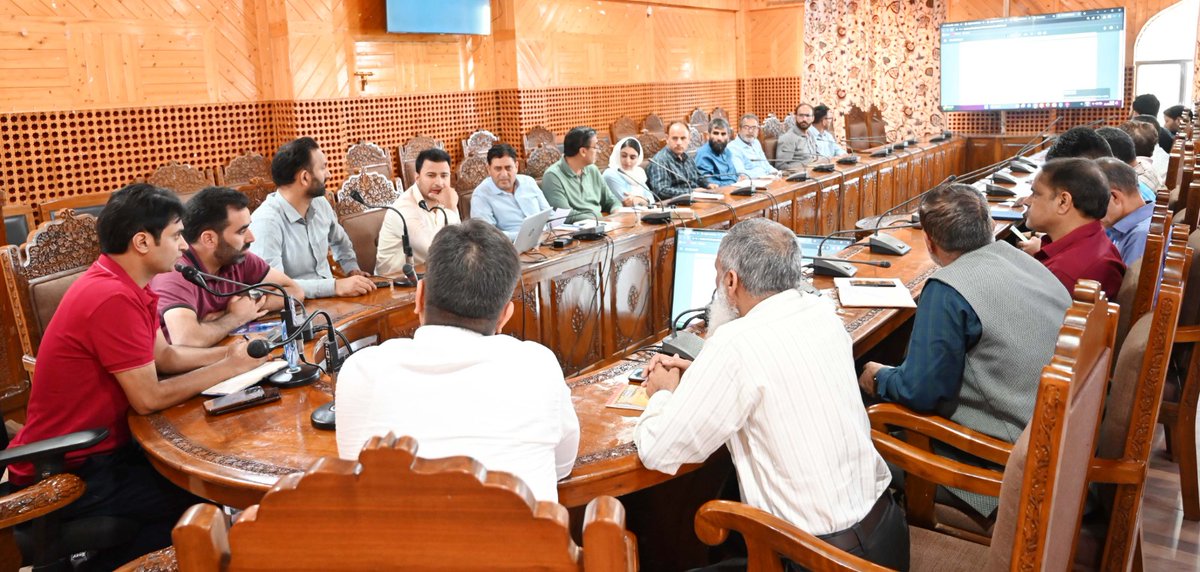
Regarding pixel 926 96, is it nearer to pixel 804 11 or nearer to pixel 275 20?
pixel 804 11

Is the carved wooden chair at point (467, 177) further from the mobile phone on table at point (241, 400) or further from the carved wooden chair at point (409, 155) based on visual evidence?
the mobile phone on table at point (241, 400)

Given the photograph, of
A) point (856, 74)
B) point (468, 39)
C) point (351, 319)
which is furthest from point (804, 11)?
point (351, 319)

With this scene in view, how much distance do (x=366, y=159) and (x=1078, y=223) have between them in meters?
6.23

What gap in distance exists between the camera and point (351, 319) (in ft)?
10.4

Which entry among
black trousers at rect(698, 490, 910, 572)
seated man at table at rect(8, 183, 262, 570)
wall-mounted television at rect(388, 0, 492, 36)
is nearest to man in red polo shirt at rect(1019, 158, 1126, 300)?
black trousers at rect(698, 490, 910, 572)

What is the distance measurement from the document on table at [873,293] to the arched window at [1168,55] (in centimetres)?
866

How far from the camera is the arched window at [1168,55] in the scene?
10.3m

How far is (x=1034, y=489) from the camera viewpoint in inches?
54.7

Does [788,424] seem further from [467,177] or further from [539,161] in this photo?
[539,161]

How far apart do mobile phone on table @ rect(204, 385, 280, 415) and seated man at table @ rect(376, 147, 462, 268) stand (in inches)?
79.2

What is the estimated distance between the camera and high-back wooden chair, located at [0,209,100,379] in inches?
118

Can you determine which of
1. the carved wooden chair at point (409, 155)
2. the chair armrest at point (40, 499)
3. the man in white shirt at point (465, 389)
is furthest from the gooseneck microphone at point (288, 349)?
the carved wooden chair at point (409, 155)

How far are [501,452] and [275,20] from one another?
700cm

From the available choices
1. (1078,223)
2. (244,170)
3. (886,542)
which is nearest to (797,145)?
(244,170)
